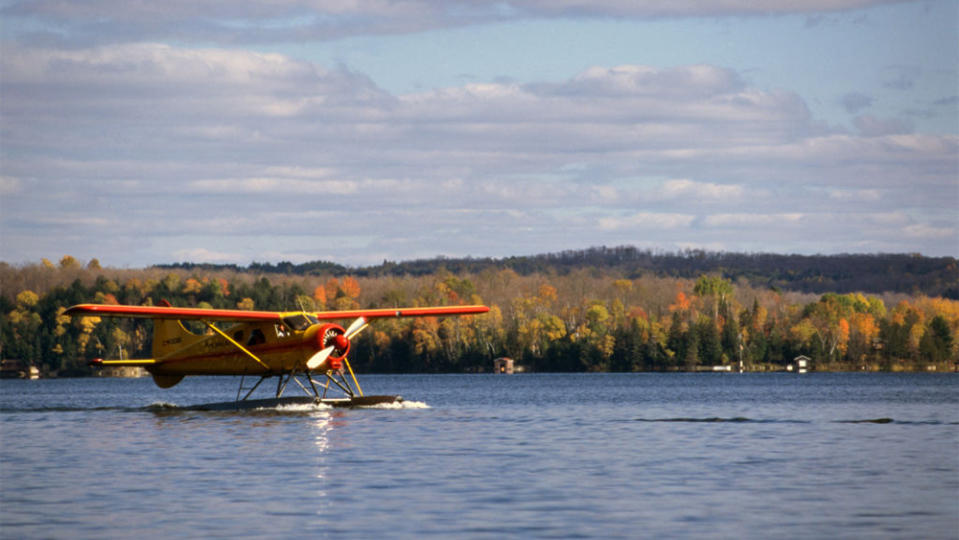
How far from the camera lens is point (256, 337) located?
32969 mm

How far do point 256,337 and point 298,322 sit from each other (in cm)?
149

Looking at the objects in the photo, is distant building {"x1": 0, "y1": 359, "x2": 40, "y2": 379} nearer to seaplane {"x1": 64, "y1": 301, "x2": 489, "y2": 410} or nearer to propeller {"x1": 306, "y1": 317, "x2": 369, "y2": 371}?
seaplane {"x1": 64, "y1": 301, "x2": 489, "y2": 410}

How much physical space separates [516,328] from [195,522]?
115291mm

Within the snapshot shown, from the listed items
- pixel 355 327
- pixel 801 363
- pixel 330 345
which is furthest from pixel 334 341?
pixel 801 363

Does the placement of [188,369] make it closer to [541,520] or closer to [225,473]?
[225,473]

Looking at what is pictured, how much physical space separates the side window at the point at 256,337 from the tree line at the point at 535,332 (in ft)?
296

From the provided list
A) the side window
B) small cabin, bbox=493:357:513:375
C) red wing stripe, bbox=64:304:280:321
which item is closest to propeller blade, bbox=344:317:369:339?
red wing stripe, bbox=64:304:280:321

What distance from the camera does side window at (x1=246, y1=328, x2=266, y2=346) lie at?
3281 centimetres

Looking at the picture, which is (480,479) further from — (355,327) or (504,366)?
(504,366)

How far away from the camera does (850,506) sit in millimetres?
14336

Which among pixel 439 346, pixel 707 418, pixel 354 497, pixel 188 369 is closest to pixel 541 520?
pixel 354 497

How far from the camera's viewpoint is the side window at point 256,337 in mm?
32812

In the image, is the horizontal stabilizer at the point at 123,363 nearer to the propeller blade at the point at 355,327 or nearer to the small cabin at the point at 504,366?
the propeller blade at the point at 355,327

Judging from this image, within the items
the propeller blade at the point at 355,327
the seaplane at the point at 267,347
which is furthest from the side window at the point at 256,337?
the propeller blade at the point at 355,327
